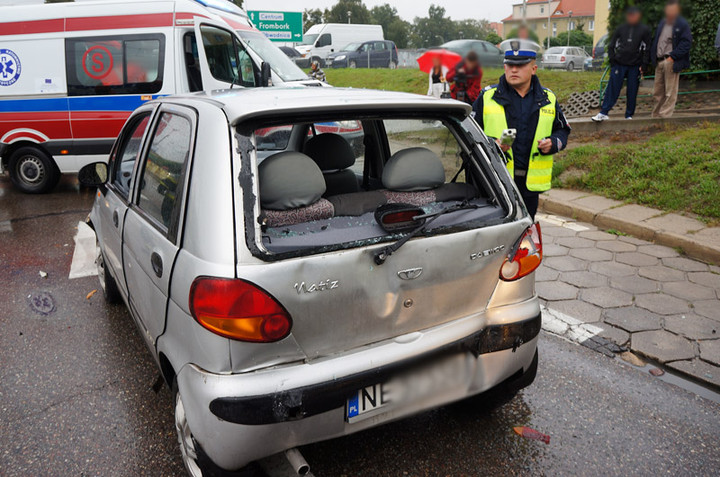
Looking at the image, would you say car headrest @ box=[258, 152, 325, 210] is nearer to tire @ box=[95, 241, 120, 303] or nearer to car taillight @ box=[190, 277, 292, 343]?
car taillight @ box=[190, 277, 292, 343]

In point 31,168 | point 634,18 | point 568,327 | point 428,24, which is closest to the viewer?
point 568,327

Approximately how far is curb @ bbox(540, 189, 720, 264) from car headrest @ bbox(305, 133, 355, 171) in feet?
11.8

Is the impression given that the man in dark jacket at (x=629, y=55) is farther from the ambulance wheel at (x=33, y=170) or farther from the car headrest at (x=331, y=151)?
the ambulance wheel at (x=33, y=170)

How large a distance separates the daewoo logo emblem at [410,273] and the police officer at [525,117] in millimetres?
2014

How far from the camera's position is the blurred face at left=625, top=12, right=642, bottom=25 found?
8758 millimetres

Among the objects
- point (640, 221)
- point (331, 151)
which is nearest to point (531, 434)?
point (331, 151)

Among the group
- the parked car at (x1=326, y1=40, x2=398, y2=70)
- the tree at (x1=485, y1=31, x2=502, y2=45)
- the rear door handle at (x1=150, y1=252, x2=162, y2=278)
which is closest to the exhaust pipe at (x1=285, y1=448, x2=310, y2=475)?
the rear door handle at (x1=150, y1=252, x2=162, y2=278)

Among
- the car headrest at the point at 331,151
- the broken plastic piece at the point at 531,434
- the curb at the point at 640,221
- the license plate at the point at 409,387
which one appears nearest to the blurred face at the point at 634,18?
the curb at the point at 640,221

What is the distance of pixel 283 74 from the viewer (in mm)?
9539

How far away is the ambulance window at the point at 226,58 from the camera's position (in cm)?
786

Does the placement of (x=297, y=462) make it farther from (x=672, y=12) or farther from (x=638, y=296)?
(x=672, y=12)

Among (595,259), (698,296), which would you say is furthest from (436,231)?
(595,259)

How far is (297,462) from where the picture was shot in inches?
78.6

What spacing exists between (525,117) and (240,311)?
284 cm
